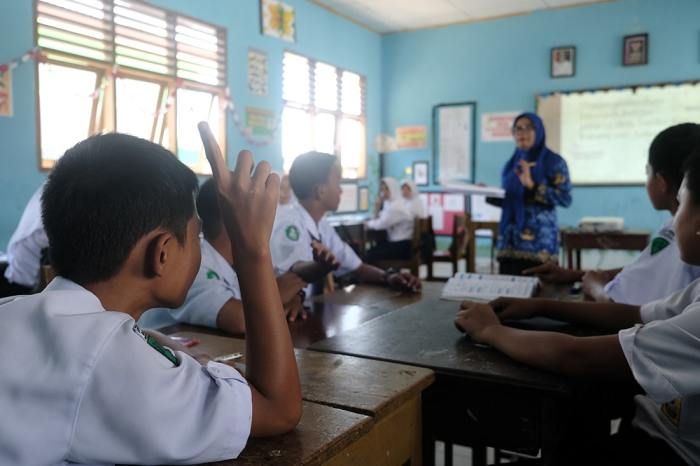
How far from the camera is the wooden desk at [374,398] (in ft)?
2.89

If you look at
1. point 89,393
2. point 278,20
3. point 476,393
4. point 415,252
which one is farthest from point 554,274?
point 278,20

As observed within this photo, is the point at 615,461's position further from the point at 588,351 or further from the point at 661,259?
the point at 661,259

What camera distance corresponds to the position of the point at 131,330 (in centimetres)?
65

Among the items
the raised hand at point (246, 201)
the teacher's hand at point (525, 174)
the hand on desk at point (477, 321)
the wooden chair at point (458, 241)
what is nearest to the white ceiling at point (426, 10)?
the wooden chair at point (458, 241)

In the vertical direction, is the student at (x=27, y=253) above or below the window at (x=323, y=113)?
below

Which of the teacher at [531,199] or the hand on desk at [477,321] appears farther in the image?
the teacher at [531,199]

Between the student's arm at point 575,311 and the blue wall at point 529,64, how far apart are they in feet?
14.8

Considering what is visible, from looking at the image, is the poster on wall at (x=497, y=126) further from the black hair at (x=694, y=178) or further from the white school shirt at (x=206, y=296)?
the black hair at (x=694, y=178)

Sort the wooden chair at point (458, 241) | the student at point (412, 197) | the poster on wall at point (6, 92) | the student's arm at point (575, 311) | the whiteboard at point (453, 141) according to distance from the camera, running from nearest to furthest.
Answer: the student's arm at point (575, 311) < the poster on wall at point (6, 92) < the wooden chair at point (458, 241) < the student at point (412, 197) < the whiteboard at point (453, 141)

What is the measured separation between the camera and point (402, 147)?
22.1 ft

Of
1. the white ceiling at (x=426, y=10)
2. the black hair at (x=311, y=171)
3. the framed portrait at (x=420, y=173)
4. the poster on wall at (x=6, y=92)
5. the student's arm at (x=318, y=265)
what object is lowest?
the student's arm at (x=318, y=265)

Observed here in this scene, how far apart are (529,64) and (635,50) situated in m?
0.95

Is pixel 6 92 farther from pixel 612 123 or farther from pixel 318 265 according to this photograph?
pixel 612 123

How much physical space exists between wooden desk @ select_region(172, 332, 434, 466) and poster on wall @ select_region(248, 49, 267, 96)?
13.7 ft
